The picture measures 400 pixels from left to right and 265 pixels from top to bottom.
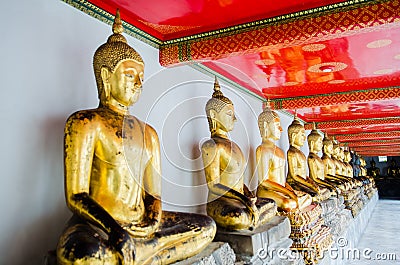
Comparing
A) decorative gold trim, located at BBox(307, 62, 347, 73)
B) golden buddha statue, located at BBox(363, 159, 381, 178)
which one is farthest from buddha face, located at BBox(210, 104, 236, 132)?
golden buddha statue, located at BBox(363, 159, 381, 178)

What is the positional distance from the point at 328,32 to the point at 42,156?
1927 mm

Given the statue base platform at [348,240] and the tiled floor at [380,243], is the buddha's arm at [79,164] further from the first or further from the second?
the tiled floor at [380,243]

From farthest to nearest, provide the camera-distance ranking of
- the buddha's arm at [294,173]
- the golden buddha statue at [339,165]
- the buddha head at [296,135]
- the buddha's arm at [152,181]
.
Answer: the golden buddha statue at [339,165] < the buddha head at [296,135] < the buddha's arm at [294,173] < the buddha's arm at [152,181]

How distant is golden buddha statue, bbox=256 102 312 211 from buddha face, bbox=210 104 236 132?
41.2 inches

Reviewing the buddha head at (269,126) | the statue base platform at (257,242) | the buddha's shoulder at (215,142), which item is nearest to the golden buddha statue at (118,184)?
the statue base platform at (257,242)

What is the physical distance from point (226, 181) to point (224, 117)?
0.59 meters

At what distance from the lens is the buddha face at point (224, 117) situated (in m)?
3.34

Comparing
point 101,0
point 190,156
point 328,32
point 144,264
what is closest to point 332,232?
point 190,156

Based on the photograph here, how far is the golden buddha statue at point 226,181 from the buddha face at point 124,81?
1.20m

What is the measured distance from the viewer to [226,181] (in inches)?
129

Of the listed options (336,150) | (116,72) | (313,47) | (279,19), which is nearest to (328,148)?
(336,150)

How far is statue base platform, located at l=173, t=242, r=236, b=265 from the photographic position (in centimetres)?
193

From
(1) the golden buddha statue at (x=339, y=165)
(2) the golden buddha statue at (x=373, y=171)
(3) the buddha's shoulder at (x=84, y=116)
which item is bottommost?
(2) the golden buddha statue at (x=373, y=171)

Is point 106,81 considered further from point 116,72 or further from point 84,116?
point 84,116
